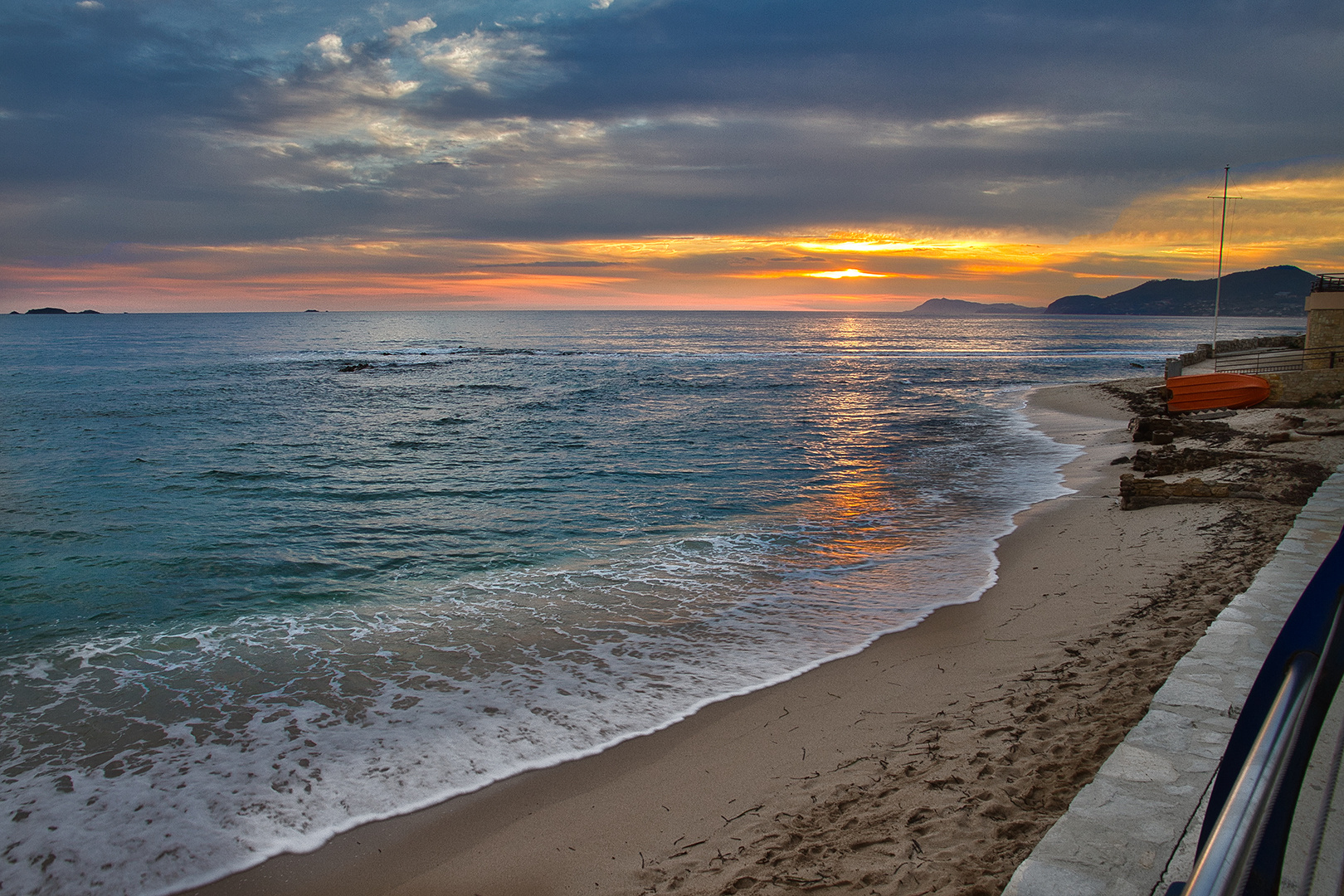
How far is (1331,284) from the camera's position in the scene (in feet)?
70.5

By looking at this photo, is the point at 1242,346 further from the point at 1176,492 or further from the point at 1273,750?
the point at 1273,750

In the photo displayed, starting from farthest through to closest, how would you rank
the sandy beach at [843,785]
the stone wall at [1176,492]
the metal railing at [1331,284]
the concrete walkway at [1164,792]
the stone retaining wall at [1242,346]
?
the stone retaining wall at [1242,346] < the metal railing at [1331,284] < the stone wall at [1176,492] < the sandy beach at [843,785] < the concrete walkway at [1164,792]

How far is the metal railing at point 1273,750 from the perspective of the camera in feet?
3.90

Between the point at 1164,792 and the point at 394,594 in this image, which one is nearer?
the point at 1164,792

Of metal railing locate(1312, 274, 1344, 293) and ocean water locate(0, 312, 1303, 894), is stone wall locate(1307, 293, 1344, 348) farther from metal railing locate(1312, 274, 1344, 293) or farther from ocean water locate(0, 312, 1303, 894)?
ocean water locate(0, 312, 1303, 894)

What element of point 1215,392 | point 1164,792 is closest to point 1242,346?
point 1215,392

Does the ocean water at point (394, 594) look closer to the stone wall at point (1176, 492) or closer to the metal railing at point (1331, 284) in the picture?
the stone wall at point (1176, 492)

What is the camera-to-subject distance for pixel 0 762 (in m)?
5.17

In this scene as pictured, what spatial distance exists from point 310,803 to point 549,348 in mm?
70412

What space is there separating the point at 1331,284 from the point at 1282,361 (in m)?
6.57

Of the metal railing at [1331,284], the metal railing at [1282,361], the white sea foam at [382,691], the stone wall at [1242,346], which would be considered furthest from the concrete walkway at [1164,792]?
the stone wall at [1242,346]

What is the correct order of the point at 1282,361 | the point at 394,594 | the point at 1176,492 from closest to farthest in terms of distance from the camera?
1. the point at 394,594
2. the point at 1176,492
3. the point at 1282,361

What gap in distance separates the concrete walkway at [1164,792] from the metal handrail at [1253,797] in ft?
2.99

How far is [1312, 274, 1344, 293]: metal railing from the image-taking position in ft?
70.0
